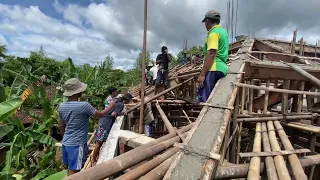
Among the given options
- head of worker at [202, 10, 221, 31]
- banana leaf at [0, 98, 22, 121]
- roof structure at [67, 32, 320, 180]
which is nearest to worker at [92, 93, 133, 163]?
roof structure at [67, 32, 320, 180]

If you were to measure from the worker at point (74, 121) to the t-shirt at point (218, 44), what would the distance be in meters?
1.84

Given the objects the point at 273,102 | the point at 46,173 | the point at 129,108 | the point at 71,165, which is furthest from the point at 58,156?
the point at 273,102

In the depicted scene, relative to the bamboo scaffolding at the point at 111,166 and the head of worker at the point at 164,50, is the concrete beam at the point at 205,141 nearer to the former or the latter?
the bamboo scaffolding at the point at 111,166

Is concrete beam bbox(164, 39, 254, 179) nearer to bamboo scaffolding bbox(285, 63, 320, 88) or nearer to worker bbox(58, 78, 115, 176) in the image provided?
bamboo scaffolding bbox(285, 63, 320, 88)

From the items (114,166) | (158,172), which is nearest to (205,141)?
(158,172)

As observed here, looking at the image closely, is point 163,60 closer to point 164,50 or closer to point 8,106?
point 164,50

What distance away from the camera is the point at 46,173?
225 inches

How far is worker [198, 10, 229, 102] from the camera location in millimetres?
3453

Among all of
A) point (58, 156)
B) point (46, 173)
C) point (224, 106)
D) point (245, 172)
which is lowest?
point (58, 156)

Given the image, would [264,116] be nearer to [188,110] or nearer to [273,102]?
[273,102]

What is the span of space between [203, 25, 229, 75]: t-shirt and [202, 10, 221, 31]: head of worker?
74mm

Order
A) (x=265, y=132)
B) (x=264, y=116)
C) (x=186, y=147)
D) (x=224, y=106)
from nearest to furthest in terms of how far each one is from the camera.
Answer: (x=186, y=147)
(x=224, y=106)
(x=265, y=132)
(x=264, y=116)

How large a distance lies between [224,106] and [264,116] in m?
1.82

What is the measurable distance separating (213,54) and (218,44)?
25cm
